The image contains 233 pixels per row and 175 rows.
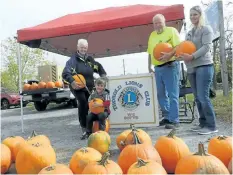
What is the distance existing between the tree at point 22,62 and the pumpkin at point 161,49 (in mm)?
26635

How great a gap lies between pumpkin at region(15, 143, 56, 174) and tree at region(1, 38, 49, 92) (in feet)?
92.1

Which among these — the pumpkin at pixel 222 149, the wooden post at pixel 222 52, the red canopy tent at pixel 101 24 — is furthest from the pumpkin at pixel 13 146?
the wooden post at pixel 222 52

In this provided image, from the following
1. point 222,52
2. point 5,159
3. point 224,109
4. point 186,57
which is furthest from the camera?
point 222,52

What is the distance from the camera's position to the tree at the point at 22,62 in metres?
29.8

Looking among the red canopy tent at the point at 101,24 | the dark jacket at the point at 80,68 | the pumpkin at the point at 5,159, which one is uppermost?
the red canopy tent at the point at 101,24

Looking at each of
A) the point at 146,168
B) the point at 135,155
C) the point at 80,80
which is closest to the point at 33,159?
the point at 135,155

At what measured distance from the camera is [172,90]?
14.1 feet

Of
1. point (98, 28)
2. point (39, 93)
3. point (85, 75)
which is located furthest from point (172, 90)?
point (39, 93)

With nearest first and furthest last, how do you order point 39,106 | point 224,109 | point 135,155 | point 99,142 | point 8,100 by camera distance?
point 135,155
point 99,142
point 224,109
point 39,106
point 8,100

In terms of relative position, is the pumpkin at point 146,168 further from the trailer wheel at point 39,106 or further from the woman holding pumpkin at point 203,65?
the trailer wheel at point 39,106

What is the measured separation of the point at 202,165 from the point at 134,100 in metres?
3.18

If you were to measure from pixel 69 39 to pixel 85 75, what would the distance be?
348cm

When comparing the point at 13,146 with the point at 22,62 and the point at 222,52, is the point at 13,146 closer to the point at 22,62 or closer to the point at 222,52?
the point at 222,52

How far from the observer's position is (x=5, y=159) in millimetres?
2545
